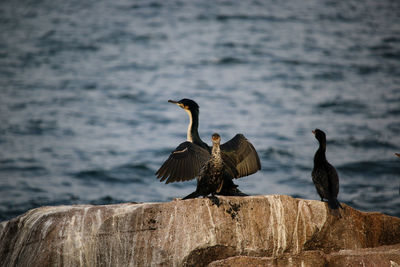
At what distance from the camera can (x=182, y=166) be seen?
686 centimetres

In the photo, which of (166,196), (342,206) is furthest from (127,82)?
(342,206)

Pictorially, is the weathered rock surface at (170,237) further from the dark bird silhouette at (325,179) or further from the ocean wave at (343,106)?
the ocean wave at (343,106)

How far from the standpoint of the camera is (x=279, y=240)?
5855 millimetres

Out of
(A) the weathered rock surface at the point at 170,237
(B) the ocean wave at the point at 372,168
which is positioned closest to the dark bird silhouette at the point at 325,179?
(A) the weathered rock surface at the point at 170,237

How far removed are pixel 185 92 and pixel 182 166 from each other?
15.0m

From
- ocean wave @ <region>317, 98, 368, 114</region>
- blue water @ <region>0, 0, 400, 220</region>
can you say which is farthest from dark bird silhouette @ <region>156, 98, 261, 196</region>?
ocean wave @ <region>317, 98, 368, 114</region>

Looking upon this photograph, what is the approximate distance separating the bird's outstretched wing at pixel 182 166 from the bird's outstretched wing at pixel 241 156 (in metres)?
0.38

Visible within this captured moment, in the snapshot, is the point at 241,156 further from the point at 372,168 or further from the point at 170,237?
the point at 372,168

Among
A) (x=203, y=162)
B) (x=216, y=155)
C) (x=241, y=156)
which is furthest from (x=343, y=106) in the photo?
(x=216, y=155)

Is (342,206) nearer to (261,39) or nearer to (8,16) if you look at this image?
(261,39)

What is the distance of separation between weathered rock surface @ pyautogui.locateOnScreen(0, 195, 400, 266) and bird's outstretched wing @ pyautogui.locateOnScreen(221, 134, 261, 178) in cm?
133

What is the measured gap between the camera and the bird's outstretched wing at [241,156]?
716 cm

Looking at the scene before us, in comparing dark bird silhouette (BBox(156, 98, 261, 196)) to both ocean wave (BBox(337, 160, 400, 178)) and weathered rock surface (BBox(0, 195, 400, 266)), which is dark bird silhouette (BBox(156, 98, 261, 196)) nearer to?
weathered rock surface (BBox(0, 195, 400, 266))

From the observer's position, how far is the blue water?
1373 cm
